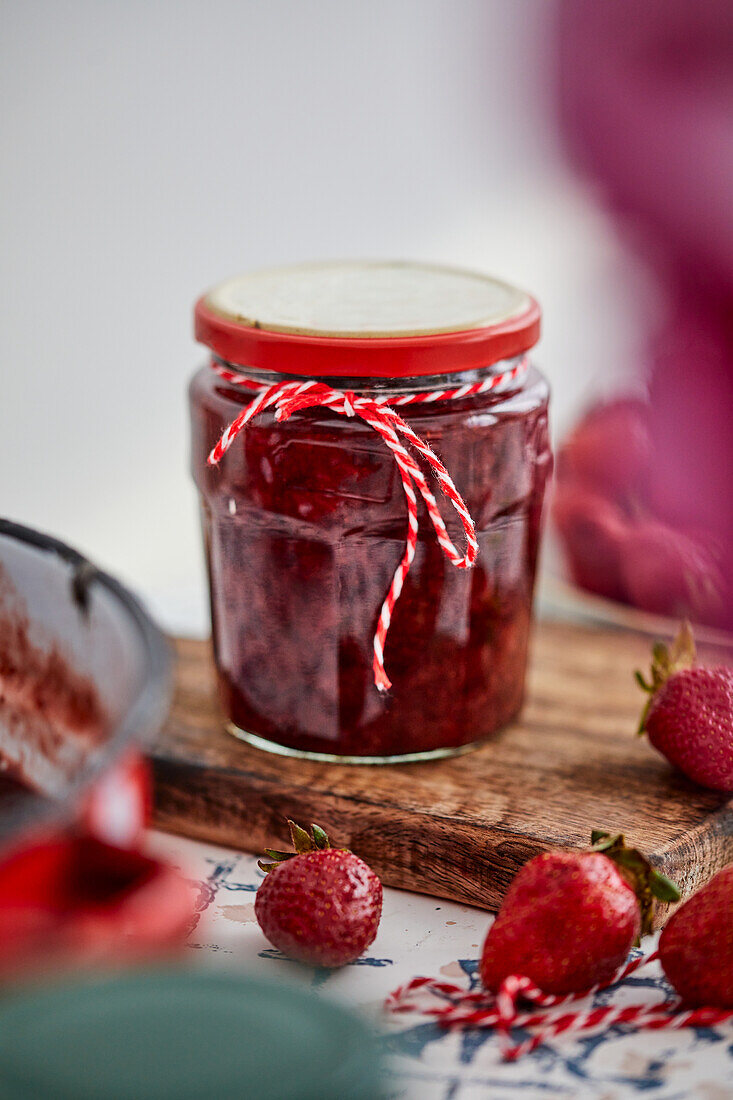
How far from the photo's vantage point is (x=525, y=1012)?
2.25ft

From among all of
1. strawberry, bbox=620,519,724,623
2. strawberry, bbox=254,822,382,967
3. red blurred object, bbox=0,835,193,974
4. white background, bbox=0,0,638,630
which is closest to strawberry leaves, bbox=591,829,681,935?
strawberry, bbox=254,822,382,967

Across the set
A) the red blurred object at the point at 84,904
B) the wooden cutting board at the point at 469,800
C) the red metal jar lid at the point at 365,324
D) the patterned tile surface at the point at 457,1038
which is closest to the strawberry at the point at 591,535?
the wooden cutting board at the point at 469,800

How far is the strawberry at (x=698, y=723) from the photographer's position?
845mm

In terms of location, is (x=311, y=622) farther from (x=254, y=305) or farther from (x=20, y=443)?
(x=20, y=443)

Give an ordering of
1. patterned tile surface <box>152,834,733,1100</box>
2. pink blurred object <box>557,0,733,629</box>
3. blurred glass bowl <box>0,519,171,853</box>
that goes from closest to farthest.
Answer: blurred glass bowl <box>0,519,171,853</box>, patterned tile surface <box>152,834,733,1100</box>, pink blurred object <box>557,0,733,629</box>

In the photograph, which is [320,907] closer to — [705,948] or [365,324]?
[705,948]

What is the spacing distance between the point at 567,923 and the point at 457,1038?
0.09 m

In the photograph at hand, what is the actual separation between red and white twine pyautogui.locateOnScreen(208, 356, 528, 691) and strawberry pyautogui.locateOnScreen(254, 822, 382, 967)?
6.2 inches

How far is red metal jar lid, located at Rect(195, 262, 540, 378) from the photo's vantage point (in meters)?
0.81

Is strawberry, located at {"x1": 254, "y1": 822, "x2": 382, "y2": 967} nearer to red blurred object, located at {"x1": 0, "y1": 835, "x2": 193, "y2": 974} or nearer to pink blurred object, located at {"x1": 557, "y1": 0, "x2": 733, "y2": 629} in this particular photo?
red blurred object, located at {"x1": 0, "y1": 835, "x2": 193, "y2": 974}

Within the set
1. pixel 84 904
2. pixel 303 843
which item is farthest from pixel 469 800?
Answer: pixel 84 904

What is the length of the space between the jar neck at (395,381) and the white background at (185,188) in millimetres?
446

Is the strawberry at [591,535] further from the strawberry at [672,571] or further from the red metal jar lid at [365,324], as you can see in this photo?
the red metal jar lid at [365,324]

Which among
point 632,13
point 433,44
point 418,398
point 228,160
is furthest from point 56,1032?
point 433,44
